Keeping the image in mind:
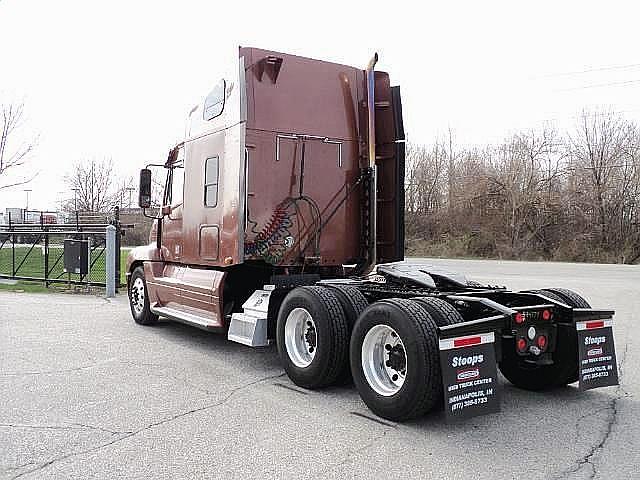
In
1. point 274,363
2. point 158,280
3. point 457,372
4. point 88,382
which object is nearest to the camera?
point 457,372

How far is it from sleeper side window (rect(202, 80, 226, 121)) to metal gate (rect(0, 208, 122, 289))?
835 centimetres

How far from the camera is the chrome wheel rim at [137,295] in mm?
10898

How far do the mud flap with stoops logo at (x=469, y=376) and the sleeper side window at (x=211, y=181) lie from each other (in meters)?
4.33

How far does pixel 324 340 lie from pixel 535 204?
36.7 meters

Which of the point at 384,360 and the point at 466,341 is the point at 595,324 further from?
the point at 384,360

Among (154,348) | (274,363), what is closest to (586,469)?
(274,363)

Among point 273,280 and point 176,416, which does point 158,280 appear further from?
point 176,416

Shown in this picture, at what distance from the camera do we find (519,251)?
39.3 m

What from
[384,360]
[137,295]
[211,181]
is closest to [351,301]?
[384,360]

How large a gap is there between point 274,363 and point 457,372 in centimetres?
333

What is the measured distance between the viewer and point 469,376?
204 inches

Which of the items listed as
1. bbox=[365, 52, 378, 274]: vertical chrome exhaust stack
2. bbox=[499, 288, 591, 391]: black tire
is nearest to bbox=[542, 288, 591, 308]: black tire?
bbox=[499, 288, 591, 391]: black tire

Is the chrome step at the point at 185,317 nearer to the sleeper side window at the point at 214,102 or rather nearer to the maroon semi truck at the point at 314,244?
the maroon semi truck at the point at 314,244

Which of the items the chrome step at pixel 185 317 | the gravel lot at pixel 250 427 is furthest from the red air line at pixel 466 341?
the chrome step at pixel 185 317
